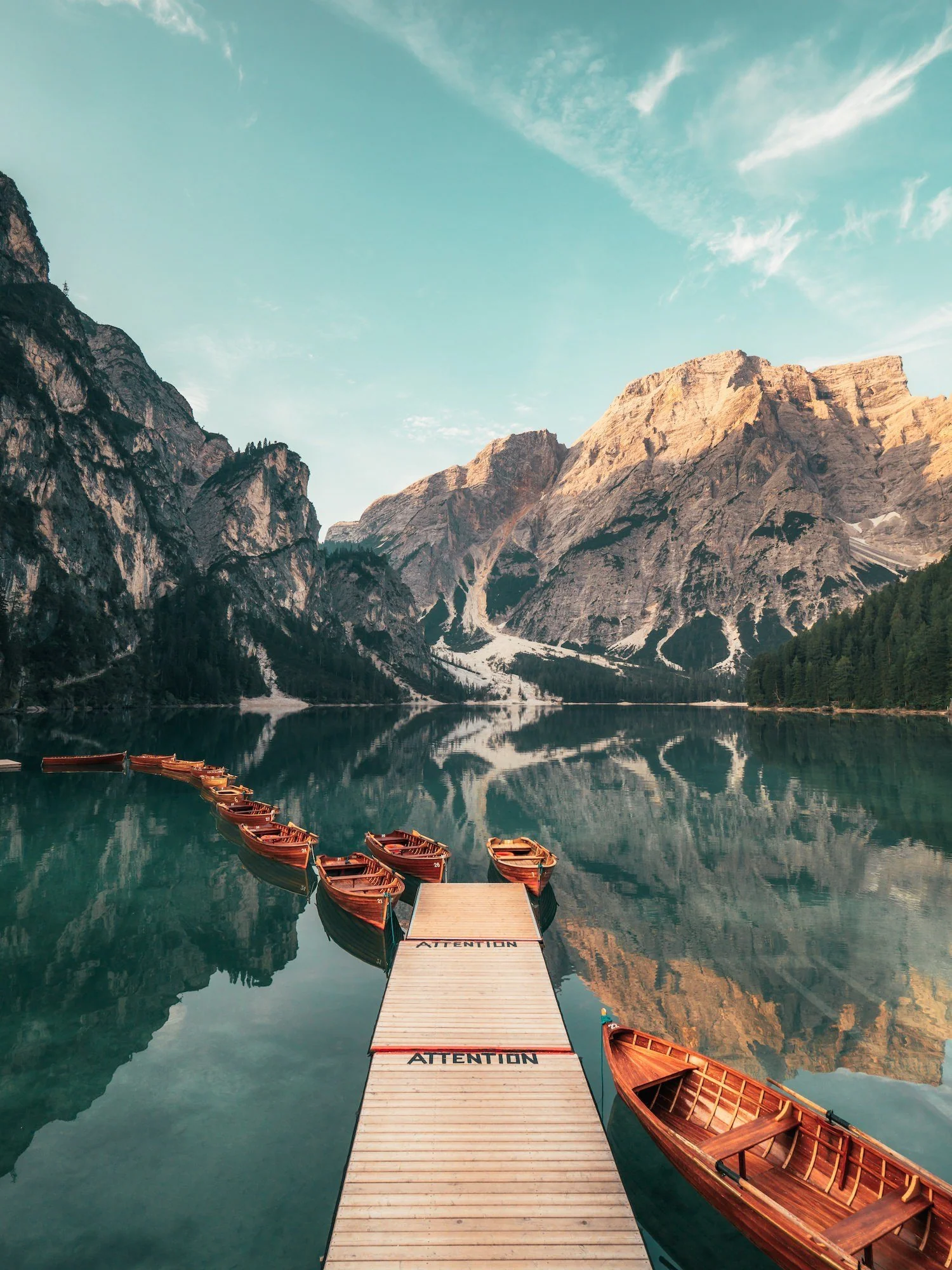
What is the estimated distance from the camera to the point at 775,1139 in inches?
564

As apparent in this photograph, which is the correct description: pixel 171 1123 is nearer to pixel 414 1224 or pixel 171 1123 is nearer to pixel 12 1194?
Answer: pixel 12 1194

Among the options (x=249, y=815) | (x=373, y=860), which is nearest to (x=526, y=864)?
(x=373, y=860)

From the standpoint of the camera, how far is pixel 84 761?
84438 mm

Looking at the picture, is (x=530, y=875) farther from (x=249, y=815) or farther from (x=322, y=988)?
(x=249, y=815)

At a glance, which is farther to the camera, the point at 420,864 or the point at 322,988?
the point at 420,864

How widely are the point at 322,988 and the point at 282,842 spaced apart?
18762 millimetres

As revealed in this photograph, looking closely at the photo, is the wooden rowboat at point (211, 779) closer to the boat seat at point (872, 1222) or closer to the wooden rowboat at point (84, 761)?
the wooden rowboat at point (84, 761)

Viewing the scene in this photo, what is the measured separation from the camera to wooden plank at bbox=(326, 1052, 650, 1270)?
11609 millimetres

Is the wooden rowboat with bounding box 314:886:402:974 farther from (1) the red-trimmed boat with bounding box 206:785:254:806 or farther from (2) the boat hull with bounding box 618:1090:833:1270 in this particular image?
(1) the red-trimmed boat with bounding box 206:785:254:806

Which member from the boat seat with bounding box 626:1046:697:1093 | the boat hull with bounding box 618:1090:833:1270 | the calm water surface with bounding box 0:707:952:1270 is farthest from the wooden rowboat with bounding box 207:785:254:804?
the boat hull with bounding box 618:1090:833:1270

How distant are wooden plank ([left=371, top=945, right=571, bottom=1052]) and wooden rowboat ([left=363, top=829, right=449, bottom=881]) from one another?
9.39 m

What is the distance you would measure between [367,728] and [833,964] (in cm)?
14810

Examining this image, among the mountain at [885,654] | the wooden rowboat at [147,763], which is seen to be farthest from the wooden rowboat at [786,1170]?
the mountain at [885,654]

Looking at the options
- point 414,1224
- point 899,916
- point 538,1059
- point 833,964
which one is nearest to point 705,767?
point 899,916
